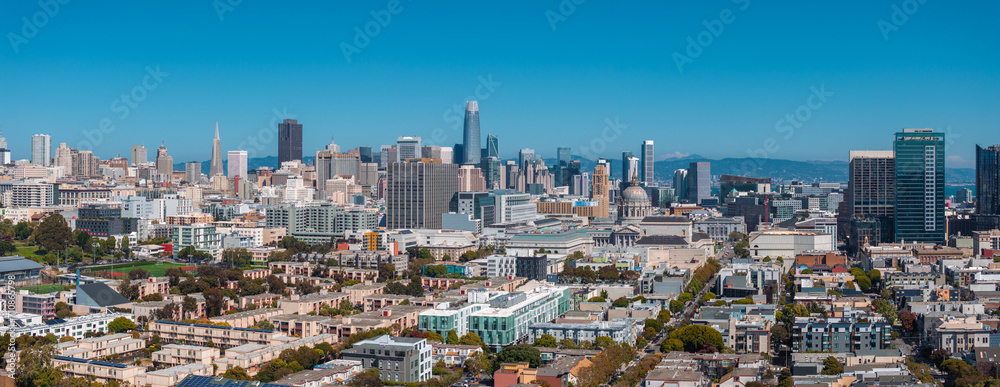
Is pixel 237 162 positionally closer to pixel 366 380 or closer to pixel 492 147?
pixel 492 147

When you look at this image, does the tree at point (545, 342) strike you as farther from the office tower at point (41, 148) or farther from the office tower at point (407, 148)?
the office tower at point (41, 148)

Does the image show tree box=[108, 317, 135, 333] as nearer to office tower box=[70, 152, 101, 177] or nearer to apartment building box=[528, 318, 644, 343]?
apartment building box=[528, 318, 644, 343]

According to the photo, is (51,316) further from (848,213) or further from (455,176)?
(848,213)

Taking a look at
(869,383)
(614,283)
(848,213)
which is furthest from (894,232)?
(869,383)

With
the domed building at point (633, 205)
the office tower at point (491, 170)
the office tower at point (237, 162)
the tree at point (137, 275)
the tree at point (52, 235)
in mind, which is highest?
the office tower at point (237, 162)

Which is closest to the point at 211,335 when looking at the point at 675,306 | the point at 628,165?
the point at 675,306

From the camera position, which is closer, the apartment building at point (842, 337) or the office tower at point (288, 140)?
the apartment building at point (842, 337)

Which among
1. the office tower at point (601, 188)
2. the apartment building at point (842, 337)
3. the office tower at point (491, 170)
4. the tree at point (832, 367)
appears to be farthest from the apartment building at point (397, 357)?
the office tower at point (491, 170)
